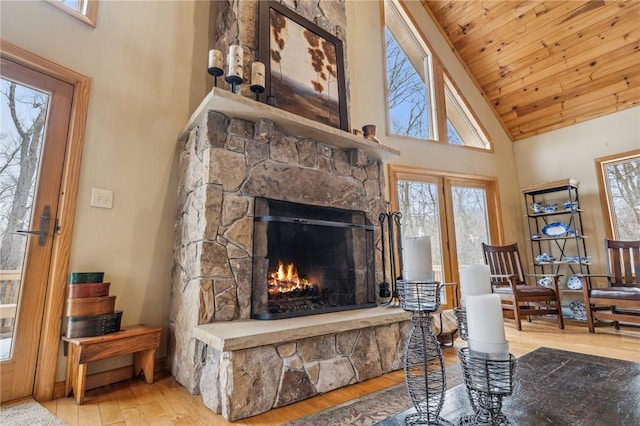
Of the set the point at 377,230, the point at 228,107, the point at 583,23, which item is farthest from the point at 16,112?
the point at 583,23

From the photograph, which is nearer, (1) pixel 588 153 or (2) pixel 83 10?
(2) pixel 83 10

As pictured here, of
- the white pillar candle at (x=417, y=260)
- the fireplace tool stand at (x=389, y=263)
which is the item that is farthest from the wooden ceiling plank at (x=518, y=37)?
the white pillar candle at (x=417, y=260)

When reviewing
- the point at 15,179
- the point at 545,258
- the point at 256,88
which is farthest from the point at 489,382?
the point at 545,258

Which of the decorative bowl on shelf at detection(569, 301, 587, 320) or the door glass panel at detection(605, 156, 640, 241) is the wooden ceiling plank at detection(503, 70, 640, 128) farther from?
the decorative bowl on shelf at detection(569, 301, 587, 320)

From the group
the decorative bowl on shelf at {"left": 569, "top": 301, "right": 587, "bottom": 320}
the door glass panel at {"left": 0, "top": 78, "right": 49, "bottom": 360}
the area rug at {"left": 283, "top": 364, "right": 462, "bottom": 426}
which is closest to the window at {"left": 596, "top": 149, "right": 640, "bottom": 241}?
the decorative bowl on shelf at {"left": 569, "top": 301, "right": 587, "bottom": 320}

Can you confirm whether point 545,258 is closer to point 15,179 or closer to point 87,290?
point 87,290

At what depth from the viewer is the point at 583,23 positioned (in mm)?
3834

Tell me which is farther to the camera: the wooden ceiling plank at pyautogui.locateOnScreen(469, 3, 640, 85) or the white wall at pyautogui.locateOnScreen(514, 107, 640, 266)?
the white wall at pyautogui.locateOnScreen(514, 107, 640, 266)

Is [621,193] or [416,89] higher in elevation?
[416,89]

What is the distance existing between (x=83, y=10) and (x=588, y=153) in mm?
5595

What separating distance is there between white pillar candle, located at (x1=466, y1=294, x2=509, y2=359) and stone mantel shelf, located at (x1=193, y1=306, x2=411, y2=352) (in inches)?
45.7

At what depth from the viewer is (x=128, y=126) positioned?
7.30ft

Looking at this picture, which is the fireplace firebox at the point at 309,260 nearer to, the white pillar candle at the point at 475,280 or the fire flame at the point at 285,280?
the fire flame at the point at 285,280

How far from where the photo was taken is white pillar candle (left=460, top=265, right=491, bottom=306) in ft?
2.56
